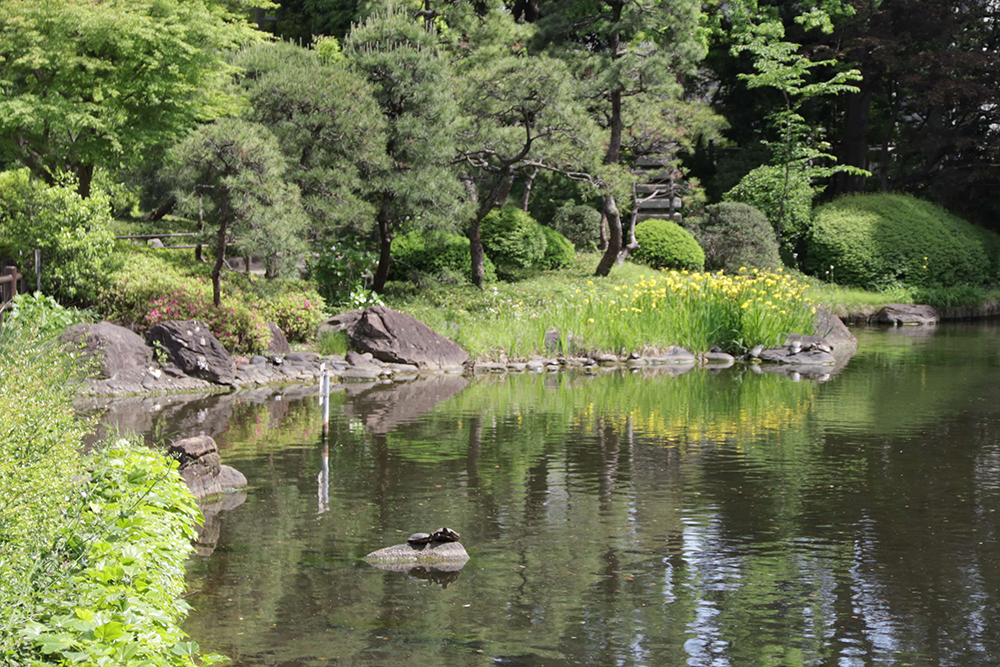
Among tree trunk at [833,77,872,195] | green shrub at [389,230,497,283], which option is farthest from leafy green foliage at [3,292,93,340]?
tree trunk at [833,77,872,195]

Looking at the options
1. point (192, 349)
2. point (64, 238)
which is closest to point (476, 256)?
point (192, 349)

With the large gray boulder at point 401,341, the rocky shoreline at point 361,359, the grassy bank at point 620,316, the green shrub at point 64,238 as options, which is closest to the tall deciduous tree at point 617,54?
the grassy bank at point 620,316

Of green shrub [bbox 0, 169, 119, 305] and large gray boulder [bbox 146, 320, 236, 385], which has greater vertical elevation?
green shrub [bbox 0, 169, 119, 305]

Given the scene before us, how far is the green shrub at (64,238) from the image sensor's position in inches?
642

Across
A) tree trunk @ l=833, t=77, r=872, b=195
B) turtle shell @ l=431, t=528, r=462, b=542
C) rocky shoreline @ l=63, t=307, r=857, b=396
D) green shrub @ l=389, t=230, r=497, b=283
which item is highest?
tree trunk @ l=833, t=77, r=872, b=195

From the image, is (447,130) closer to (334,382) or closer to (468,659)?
(334,382)

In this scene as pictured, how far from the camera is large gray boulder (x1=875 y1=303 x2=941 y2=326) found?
2606 centimetres

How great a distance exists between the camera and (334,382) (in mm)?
15812

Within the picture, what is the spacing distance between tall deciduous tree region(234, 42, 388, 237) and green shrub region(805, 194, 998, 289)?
47.3 ft

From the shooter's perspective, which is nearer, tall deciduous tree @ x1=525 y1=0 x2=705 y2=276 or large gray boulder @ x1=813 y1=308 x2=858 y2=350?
large gray boulder @ x1=813 y1=308 x2=858 y2=350

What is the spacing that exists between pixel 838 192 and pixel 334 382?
68.7 ft

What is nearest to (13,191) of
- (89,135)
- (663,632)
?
(89,135)

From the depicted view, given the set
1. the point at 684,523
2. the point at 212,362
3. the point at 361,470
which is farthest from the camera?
the point at 212,362

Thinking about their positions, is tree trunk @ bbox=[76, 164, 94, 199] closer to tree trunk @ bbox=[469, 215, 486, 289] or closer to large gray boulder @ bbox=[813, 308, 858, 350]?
tree trunk @ bbox=[469, 215, 486, 289]
